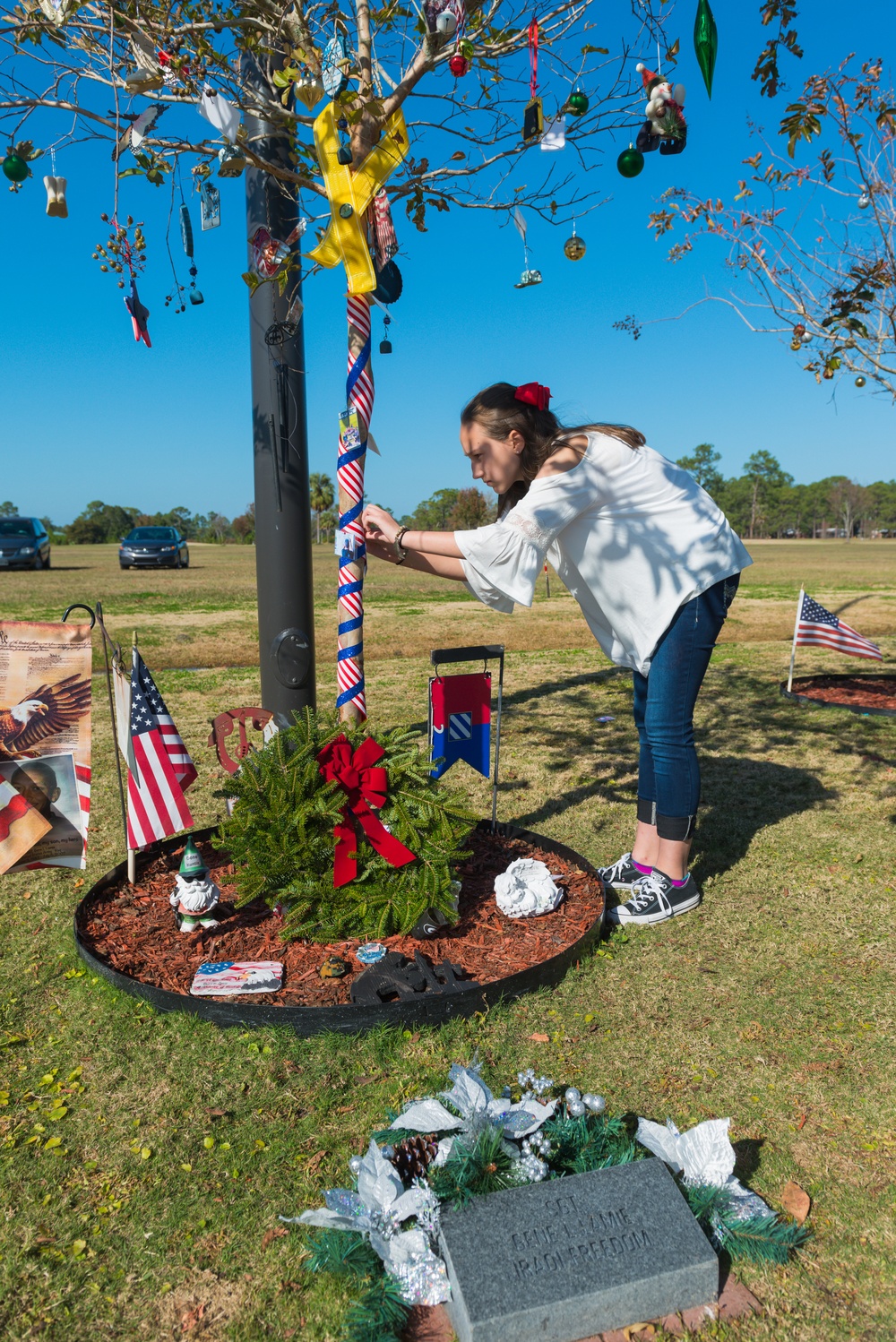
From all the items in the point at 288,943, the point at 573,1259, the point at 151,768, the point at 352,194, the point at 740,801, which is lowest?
the point at 740,801

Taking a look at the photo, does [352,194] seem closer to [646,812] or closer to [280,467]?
[280,467]

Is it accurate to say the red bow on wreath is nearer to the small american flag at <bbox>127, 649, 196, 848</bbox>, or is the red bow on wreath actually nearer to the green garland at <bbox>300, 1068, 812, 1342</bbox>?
the small american flag at <bbox>127, 649, 196, 848</bbox>

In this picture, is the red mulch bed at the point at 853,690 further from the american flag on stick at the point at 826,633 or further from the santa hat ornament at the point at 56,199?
the santa hat ornament at the point at 56,199

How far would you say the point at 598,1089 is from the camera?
2.45 meters

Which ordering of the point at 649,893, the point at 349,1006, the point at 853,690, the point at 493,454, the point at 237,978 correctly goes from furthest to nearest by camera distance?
the point at 853,690, the point at 649,893, the point at 493,454, the point at 237,978, the point at 349,1006

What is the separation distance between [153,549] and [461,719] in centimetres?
2612

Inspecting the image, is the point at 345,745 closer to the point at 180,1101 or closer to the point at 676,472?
the point at 180,1101

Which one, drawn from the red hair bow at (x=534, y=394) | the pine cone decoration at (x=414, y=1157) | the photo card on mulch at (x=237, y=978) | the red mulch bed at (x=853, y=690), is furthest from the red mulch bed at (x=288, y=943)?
the red mulch bed at (x=853, y=690)

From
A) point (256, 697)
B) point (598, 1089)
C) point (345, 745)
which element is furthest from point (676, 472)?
point (256, 697)

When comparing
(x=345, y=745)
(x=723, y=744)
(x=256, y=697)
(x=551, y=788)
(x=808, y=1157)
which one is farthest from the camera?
(x=256, y=697)

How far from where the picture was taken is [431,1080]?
2.45 m

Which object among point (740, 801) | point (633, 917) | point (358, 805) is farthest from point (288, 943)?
point (740, 801)

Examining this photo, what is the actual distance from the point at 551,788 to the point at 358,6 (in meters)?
4.02

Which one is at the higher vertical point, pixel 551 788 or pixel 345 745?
pixel 345 745
